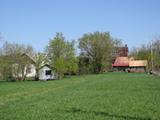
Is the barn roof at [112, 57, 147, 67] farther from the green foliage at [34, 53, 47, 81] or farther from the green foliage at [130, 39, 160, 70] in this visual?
the green foliage at [34, 53, 47, 81]

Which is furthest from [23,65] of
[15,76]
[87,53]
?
[87,53]

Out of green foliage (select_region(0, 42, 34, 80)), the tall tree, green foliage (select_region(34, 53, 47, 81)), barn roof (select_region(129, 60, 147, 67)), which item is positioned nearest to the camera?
green foliage (select_region(0, 42, 34, 80))

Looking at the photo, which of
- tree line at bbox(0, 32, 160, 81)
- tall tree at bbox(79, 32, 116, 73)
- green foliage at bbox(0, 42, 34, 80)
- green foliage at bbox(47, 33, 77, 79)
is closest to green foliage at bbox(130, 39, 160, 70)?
tree line at bbox(0, 32, 160, 81)

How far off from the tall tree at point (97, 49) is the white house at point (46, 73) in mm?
25229

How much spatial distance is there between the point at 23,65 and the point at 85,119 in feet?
214

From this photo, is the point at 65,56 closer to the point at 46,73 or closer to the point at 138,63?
the point at 46,73

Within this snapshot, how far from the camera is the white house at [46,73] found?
89.4m

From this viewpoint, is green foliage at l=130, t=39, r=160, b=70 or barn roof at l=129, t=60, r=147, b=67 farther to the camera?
barn roof at l=129, t=60, r=147, b=67

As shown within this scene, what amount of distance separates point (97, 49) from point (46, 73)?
29.1 metres

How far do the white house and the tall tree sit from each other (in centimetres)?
2523

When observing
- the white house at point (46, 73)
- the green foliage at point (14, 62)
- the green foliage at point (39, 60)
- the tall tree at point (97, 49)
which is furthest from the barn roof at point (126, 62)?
the green foliage at point (14, 62)

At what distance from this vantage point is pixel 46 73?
90562mm

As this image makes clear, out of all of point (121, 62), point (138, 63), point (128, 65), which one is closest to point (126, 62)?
point (121, 62)

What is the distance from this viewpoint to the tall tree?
115000mm
